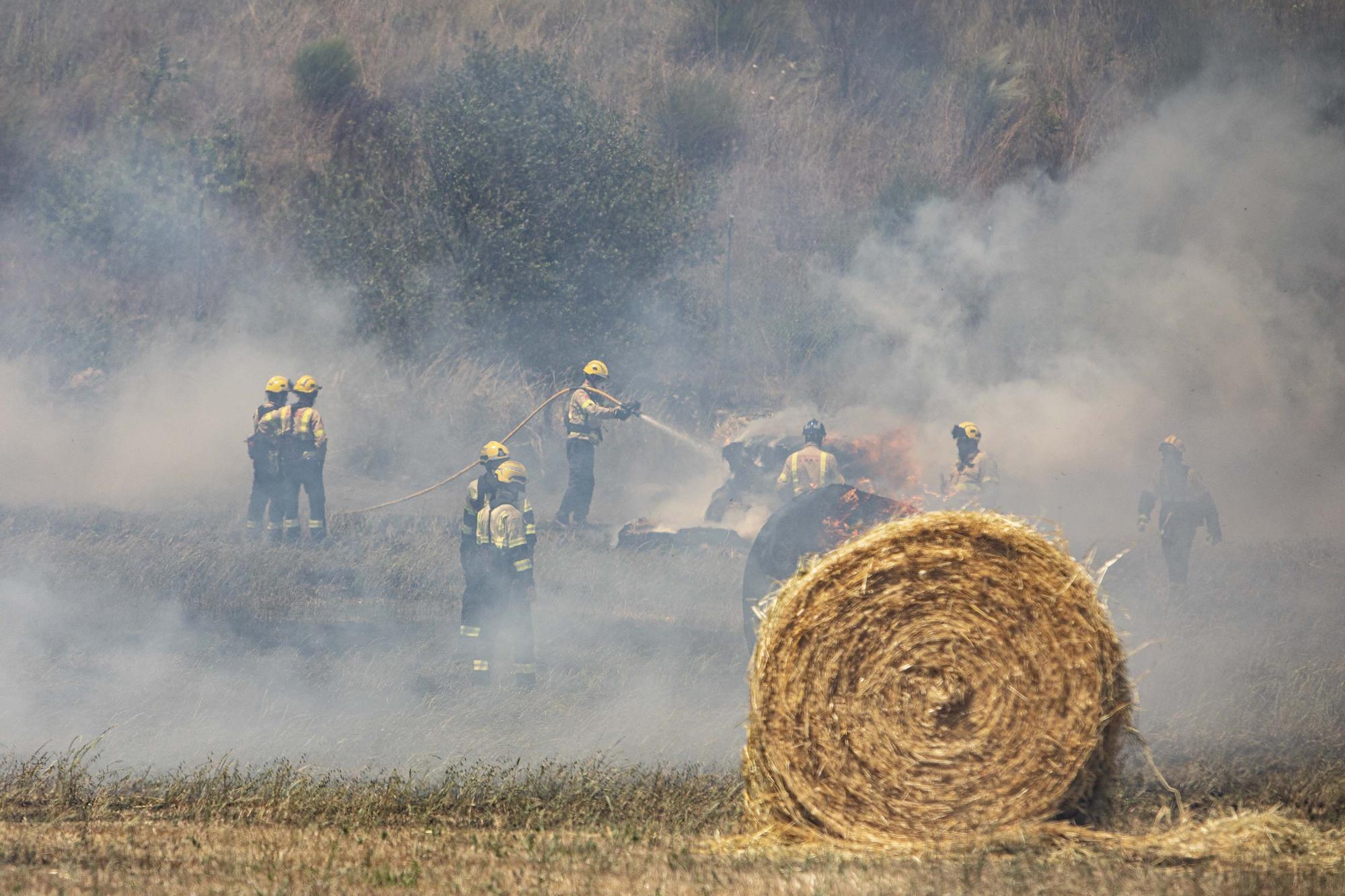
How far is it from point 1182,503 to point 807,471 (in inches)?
164

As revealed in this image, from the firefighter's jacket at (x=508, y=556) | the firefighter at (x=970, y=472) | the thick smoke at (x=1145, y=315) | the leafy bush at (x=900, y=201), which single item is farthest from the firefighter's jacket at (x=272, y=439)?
the leafy bush at (x=900, y=201)

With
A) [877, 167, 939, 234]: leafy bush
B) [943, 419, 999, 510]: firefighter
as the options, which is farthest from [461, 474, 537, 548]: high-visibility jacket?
[877, 167, 939, 234]: leafy bush

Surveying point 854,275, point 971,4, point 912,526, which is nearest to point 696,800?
point 912,526

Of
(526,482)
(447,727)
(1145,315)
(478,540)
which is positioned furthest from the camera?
(1145,315)

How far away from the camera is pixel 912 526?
5117mm

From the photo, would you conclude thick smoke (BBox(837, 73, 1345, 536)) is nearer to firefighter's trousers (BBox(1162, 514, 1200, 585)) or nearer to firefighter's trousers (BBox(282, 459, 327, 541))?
firefighter's trousers (BBox(1162, 514, 1200, 585))

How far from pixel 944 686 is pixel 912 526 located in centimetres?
63

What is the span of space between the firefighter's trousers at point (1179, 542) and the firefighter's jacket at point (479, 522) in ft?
23.7

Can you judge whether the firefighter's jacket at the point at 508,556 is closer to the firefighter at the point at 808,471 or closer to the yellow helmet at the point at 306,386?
the firefighter at the point at 808,471

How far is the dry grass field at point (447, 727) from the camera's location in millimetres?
4582

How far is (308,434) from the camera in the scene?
14055 mm

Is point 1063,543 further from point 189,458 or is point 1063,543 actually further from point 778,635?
point 189,458

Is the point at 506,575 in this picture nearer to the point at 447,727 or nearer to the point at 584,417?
the point at 447,727

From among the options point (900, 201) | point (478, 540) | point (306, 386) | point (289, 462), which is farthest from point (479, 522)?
point (900, 201)
